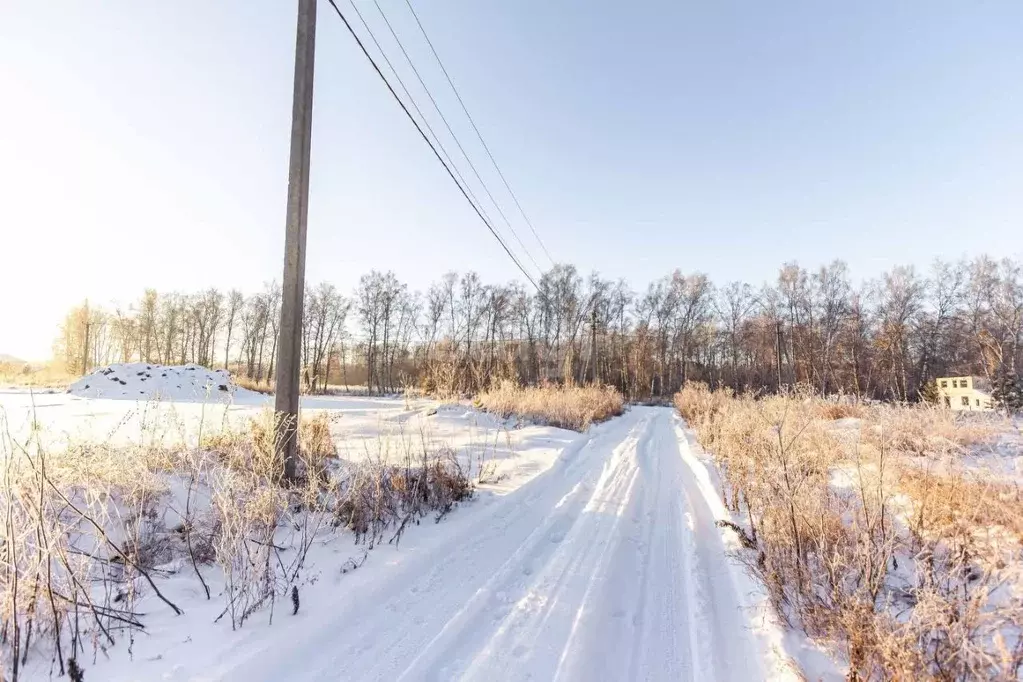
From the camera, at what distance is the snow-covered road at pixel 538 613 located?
224 cm

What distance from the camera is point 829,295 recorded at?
3572 cm

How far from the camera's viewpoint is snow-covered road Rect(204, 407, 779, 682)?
2244 mm

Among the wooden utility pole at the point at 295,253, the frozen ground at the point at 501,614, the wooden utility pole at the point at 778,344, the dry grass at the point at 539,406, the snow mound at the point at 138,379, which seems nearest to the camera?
the frozen ground at the point at 501,614

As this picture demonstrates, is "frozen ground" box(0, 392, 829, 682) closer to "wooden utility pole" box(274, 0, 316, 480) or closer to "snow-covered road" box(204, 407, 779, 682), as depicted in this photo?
"snow-covered road" box(204, 407, 779, 682)

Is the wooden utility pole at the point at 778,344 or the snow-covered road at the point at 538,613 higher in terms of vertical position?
the wooden utility pole at the point at 778,344

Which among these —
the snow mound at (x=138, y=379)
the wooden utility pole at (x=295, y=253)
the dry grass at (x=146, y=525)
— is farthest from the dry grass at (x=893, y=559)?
the snow mound at (x=138, y=379)

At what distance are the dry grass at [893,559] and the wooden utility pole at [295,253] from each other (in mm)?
4132

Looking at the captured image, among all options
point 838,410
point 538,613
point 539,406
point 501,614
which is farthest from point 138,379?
point 838,410

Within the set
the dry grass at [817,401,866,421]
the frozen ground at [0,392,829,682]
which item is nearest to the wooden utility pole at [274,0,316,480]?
the frozen ground at [0,392,829,682]

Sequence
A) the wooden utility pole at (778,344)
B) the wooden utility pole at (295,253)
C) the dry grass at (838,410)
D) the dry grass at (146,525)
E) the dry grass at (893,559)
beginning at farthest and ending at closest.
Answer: the wooden utility pole at (778,344) → the dry grass at (838,410) → the wooden utility pole at (295,253) → the dry grass at (146,525) → the dry grass at (893,559)

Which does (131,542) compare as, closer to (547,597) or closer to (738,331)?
(547,597)

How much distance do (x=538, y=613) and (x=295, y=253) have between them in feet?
12.7

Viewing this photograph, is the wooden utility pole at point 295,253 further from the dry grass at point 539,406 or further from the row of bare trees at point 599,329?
the row of bare trees at point 599,329

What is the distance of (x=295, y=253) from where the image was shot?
442 cm
